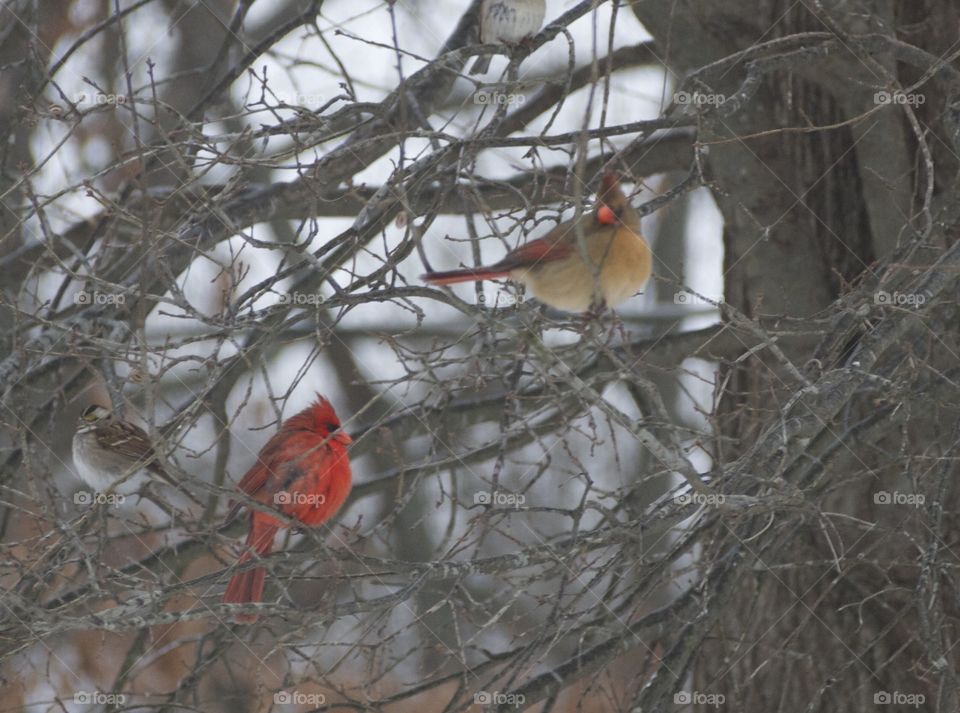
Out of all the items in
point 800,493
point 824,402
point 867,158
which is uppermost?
point 867,158

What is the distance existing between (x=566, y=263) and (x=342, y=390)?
6.35m

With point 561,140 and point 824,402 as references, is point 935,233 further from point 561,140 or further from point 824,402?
point 561,140

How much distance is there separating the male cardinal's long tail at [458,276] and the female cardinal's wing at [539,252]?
0.18 metres

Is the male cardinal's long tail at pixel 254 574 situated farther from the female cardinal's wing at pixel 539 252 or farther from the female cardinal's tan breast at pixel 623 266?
the female cardinal's tan breast at pixel 623 266

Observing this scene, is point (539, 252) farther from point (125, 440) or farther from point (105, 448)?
point (105, 448)

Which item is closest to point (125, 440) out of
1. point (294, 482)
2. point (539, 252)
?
point (294, 482)

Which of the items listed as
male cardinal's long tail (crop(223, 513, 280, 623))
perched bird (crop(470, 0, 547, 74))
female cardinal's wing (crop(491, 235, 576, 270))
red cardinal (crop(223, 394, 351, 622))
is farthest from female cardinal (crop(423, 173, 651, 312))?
male cardinal's long tail (crop(223, 513, 280, 623))

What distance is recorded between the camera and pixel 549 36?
4594mm

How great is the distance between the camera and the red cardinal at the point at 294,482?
4.54m

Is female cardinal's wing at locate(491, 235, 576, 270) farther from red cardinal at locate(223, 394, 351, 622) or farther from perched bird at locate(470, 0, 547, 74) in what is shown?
perched bird at locate(470, 0, 547, 74)

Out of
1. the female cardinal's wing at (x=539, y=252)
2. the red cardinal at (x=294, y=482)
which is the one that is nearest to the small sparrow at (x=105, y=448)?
the red cardinal at (x=294, y=482)

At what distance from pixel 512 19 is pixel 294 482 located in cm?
201

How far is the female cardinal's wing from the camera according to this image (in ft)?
12.7

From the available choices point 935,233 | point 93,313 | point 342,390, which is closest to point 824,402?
point 935,233
